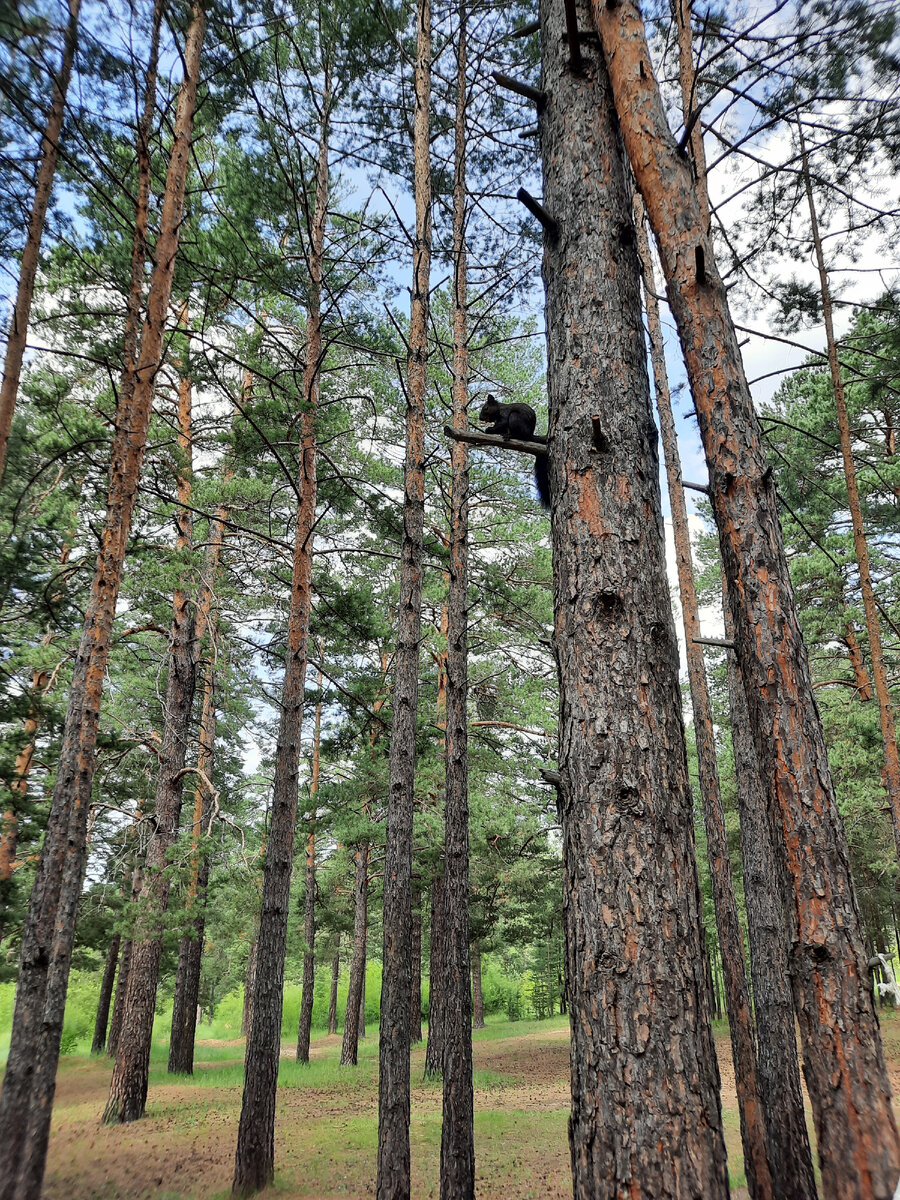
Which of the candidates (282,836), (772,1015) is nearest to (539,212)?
(282,836)

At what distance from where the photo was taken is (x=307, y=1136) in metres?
9.00

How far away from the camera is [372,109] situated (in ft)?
27.7

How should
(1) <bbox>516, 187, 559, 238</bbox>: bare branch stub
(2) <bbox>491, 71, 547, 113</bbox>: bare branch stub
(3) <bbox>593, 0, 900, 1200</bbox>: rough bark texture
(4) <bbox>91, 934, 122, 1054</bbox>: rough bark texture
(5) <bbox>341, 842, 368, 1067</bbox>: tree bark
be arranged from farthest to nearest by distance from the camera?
(4) <bbox>91, 934, 122, 1054</bbox>: rough bark texture
(5) <bbox>341, 842, 368, 1067</bbox>: tree bark
(2) <bbox>491, 71, 547, 113</bbox>: bare branch stub
(1) <bbox>516, 187, 559, 238</bbox>: bare branch stub
(3) <bbox>593, 0, 900, 1200</bbox>: rough bark texture

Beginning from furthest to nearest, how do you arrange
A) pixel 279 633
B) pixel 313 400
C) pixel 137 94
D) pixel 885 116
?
1. pixel 279 633
2. pixel 313 400
3. pixel 137 94
4. pixel 885 116

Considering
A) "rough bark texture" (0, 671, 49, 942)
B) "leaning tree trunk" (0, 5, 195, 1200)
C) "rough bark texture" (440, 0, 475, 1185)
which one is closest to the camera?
"leaning tree trunk" (0, 5, 195, 1200)

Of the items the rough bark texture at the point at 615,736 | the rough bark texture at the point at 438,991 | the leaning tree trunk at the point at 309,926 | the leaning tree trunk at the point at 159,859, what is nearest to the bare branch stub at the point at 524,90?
the rough bark texture at the point at 615,736

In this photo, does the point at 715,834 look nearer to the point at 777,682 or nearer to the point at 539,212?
the point at 777,682

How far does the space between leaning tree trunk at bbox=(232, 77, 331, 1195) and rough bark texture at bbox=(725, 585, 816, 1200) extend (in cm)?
502

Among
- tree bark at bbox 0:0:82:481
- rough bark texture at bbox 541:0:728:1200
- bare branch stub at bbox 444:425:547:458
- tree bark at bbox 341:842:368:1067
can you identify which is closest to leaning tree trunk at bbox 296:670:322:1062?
tree bark at bbox 341:842:368:1067

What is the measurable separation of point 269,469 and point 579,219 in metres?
8.26

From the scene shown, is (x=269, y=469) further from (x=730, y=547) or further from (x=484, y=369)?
(x=730, y=547)

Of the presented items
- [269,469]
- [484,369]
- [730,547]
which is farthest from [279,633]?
[730,547]

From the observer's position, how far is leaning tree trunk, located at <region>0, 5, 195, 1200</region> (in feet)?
16.2

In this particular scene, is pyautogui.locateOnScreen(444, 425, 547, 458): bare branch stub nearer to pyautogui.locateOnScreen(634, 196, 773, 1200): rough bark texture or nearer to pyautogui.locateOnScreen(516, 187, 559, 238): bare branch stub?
pyautogui.locateOnScreen(516, 187, 559, 238): bare branch stub
